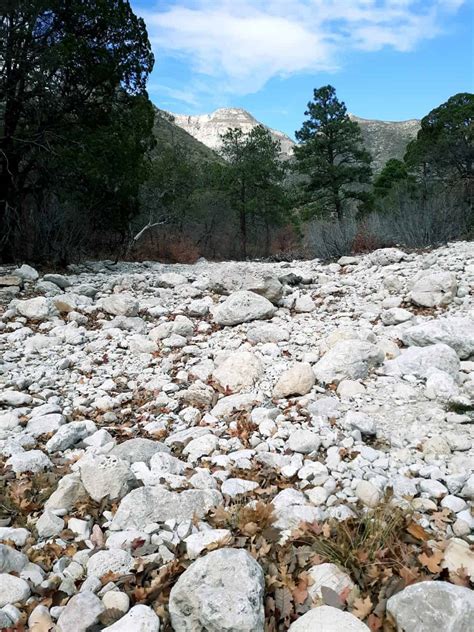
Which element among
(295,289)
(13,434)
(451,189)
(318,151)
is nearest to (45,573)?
(13,434)

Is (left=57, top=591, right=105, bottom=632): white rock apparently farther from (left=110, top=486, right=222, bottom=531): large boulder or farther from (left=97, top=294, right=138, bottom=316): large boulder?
(left=97, top=294, right=138, bottom=316): large boulder

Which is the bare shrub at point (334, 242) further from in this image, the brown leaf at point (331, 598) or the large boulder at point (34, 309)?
the brown leaf at point (331, 598)

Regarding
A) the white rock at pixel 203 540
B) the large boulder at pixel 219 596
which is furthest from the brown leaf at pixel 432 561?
the white rock at pixel 203 540

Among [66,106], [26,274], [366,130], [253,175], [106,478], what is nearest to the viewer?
[106,478]

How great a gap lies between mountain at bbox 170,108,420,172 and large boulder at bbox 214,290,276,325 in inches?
1535

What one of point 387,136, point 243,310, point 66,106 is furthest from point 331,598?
point 387,136

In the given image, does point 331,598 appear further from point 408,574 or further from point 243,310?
point 243,310

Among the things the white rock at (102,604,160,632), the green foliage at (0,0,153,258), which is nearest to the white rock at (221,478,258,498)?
the white rock at (102,604,160,632)

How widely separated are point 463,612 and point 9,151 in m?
11.0

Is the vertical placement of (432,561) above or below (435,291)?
below

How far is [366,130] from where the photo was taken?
309 feet

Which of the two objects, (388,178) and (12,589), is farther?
(388,178)

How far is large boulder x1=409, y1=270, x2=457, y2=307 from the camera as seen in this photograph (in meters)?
5.24

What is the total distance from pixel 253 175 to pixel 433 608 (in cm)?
2243
